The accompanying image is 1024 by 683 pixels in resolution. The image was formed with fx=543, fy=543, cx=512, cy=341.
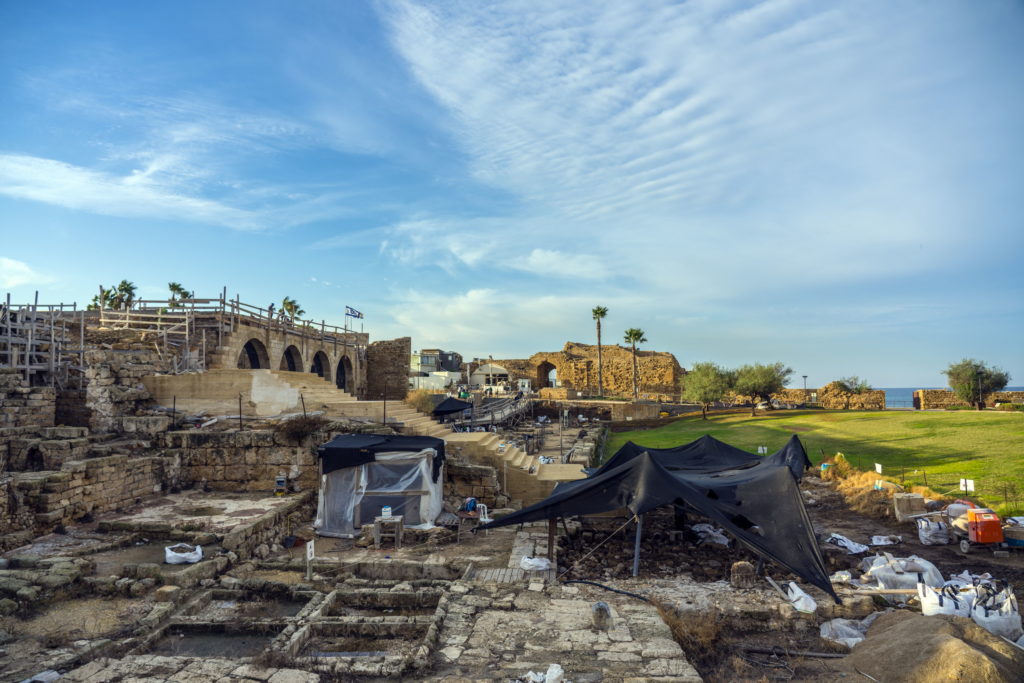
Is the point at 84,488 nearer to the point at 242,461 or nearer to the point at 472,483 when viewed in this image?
the point at 242,461

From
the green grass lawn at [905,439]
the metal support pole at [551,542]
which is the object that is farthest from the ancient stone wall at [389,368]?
the metal support pole at [551,542]

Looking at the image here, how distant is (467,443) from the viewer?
14.7m

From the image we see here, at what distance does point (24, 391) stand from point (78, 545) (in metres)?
6.83

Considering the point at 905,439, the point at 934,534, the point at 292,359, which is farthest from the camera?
the point at 292,359

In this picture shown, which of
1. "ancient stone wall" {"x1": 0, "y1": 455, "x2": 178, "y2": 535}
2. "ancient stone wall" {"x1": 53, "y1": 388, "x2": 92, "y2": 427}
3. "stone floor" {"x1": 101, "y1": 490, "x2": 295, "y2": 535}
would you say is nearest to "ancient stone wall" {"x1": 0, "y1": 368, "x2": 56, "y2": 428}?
"ancient stone wall" {"x1": 53, "y1": 388, "x2": 92, "y2": 427}

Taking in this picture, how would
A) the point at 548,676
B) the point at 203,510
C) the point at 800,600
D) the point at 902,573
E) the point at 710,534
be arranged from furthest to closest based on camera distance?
the point at 203,510
the point at 710,534
the point at 902,573
the point at 800,600
the point at 548,676

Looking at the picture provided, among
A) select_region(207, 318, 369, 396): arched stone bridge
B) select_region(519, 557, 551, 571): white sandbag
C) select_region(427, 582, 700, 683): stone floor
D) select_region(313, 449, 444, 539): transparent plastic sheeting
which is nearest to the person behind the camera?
select_region(427, 582, 700, 683): stone floor

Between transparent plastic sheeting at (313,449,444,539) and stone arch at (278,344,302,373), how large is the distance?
1765 centimetres

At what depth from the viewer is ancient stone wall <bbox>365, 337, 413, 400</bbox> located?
3512 centimetres

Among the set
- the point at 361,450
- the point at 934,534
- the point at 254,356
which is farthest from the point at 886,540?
the point at 254,356

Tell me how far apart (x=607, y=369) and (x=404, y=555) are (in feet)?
149

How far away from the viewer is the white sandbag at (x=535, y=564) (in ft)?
27.2

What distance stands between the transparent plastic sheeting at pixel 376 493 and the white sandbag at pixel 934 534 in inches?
362

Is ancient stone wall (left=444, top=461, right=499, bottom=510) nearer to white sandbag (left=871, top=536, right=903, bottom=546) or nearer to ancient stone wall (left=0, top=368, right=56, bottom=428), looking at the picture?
white sandbag (left=871, top=536, right=903, bottom=546)
